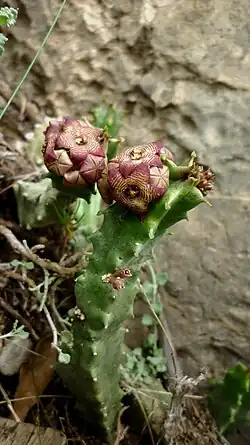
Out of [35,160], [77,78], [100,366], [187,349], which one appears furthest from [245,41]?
[100,366]

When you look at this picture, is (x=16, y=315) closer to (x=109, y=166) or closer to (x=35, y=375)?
(x=35, y=375)

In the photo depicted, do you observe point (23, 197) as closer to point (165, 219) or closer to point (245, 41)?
point (165, 219)

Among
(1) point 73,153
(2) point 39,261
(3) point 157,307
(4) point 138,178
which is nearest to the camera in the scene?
(4) point 138,178

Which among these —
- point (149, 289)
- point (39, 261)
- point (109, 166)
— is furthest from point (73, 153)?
point (149, 289)

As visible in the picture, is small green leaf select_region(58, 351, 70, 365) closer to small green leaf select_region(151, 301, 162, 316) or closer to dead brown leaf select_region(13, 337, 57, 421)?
dead brown leaf select_region(13, 337, 57, 421)

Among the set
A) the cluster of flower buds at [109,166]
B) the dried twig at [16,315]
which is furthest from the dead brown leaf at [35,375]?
the cluster of flower buds at [109,166]

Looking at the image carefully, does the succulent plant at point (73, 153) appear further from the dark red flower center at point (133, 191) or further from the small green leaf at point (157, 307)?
the small green leaf at point (157, 307)
